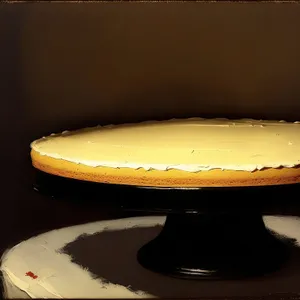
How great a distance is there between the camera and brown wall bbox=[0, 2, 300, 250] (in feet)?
4.84

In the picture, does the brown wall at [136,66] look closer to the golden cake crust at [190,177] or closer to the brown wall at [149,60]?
the brown wall at [149,60]

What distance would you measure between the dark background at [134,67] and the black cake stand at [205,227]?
0.46 meters

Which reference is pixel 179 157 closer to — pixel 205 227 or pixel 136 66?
pixel 205 227

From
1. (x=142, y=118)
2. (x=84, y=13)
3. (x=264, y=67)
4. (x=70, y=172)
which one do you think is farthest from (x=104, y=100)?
(x=70, y=172)

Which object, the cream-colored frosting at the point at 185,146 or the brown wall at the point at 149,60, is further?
the brown wall at the point at 149,60

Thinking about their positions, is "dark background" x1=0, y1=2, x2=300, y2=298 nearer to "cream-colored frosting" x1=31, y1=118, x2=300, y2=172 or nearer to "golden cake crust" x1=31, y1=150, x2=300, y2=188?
"cream-colored frosting" x1=31, y1=118, x2=300, y2=172

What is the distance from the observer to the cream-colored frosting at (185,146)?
85 cm

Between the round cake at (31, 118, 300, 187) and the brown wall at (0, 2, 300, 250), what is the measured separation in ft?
1.43

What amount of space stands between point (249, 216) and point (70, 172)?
33 centimetres

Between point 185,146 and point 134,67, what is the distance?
61 centimetres

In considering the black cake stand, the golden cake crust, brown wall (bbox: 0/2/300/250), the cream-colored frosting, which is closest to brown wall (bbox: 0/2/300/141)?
brown wall (bbox: 0/2/300/250)

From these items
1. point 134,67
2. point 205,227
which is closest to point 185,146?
point 205,227

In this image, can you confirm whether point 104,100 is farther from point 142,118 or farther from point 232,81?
point 232,81

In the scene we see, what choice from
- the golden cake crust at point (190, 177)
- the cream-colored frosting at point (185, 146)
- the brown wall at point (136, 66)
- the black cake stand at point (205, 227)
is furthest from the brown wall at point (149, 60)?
the golden cake crust at point (190, 177)
